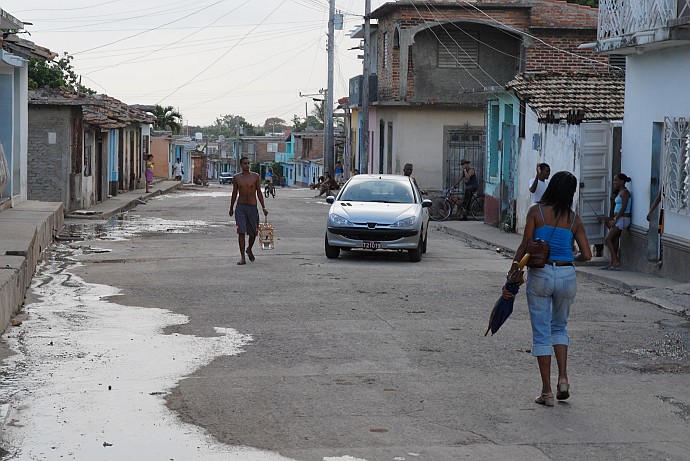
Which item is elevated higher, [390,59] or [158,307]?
[390,59]

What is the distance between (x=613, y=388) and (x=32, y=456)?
466cm

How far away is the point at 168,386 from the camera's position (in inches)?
349

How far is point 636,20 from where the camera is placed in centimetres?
1767

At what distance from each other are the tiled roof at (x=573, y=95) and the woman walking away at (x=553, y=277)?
13378 mm

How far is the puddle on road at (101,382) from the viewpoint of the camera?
702 cm

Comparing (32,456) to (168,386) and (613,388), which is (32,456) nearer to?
(168,386)

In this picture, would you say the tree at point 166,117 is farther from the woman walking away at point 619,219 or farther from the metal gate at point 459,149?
the woman walking away at point 619,219

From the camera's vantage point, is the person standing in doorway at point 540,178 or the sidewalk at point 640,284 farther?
the person standing in doorway at point 540,178

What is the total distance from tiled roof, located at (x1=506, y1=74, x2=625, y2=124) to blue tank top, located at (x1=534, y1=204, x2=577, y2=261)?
44.0 ft

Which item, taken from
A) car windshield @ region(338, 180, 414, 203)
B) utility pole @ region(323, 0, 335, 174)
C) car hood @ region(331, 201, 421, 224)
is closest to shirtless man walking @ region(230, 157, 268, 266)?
car hood @ region(331, 201, 421, 224)

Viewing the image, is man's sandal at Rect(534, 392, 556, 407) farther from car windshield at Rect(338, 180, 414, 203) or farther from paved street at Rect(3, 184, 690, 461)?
car windshield at Rect(338, 180, 414, 203)

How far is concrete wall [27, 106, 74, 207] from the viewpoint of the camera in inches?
1231

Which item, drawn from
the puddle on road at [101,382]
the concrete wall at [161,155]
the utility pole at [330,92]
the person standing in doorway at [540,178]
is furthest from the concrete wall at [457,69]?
the concrete wall at [161,155]

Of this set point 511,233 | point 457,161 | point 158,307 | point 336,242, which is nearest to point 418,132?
point 457,161
